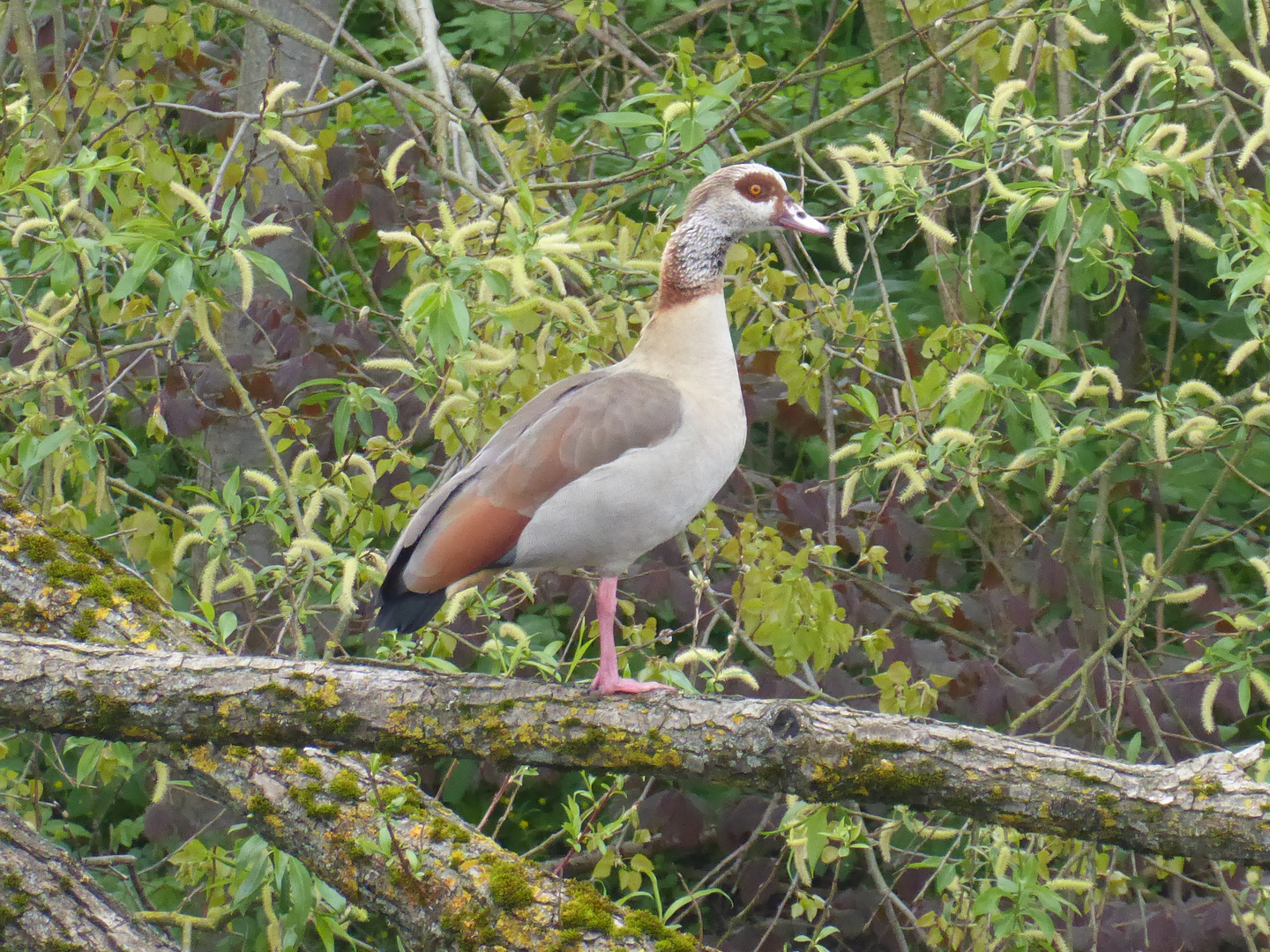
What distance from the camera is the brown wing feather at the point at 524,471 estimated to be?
296 centimetres

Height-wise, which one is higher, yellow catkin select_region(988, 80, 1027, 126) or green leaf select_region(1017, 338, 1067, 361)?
yellow catkin select_region(988, 80, 1027, 126)

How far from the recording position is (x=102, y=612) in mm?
3150

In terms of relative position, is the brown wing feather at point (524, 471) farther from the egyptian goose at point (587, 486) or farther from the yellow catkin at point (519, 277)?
the yellow catkin at point (519, 277)

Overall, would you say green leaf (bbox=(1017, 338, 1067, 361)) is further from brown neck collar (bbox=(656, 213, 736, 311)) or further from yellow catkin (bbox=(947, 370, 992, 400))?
brown neck collar (bbox=(656, 213, 736, 311))

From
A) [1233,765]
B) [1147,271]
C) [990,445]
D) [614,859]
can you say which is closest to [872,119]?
[1147,271]

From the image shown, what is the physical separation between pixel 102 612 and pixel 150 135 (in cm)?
155

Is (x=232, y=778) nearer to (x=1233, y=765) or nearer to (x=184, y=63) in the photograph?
(x=1233, y=765)

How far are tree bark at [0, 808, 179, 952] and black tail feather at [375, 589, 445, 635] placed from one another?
0.79 meters

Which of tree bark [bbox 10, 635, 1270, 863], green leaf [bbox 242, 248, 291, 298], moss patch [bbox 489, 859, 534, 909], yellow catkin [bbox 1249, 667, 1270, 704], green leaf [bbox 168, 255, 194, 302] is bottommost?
yellow catkin [bbox 1249, 667, 1270, 704]

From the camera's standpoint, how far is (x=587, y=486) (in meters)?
3.04

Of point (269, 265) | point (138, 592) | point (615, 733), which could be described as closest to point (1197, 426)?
point (615, 733)

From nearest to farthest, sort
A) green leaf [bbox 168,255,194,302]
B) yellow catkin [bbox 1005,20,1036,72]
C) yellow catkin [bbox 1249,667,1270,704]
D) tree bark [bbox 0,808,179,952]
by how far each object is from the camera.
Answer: tree bark [bbox 0,808,179,952]
green leaf [bbox 168,255,194,302]
yellow catkin [bbox 1249,667,1270,704]
yellow catkin [bbox 1005,20,1036,72]

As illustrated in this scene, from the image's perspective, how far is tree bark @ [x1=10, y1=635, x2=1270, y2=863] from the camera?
2271mm

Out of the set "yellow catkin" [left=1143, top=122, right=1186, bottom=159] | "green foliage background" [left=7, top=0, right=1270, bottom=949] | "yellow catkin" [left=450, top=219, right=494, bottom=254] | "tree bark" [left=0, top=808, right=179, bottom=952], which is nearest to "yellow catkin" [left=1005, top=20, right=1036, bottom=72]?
"green foliage background" [left=7, top=0, right=1270, bottom=949]
